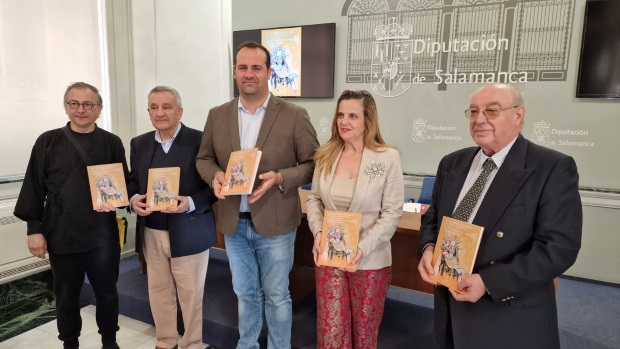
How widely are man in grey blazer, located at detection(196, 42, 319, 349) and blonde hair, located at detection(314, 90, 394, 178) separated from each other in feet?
0.41

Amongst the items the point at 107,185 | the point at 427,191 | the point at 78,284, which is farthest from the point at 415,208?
Result: the point at 78,284

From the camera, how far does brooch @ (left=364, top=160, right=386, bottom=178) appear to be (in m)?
1.76

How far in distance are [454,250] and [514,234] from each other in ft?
0.62

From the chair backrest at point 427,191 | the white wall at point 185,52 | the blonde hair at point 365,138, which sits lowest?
the chair backrest at point 427,191

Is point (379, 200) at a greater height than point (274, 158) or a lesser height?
lesser

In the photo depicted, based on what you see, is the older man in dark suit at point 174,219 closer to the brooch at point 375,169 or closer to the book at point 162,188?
the book at point 162,188

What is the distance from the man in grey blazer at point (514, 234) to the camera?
3.93 ft

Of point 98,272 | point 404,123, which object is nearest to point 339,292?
point 98,272

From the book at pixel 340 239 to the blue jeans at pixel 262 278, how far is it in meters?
0.39

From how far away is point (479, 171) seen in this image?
140 centimetres

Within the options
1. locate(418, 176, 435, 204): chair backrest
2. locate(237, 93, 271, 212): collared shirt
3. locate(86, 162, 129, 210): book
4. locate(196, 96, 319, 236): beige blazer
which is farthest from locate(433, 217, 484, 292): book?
locate(418, 176, 435, 204): chair backrest

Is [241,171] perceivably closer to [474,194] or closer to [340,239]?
[340,239]

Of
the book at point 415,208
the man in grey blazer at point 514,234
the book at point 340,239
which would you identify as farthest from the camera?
the book at point 415,208

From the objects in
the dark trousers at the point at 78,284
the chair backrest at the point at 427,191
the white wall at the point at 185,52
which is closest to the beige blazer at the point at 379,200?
the dark trousers at the point at 78,284
